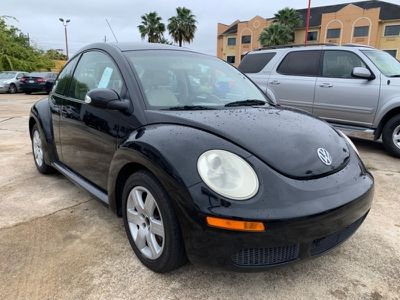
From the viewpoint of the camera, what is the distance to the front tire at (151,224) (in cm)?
211

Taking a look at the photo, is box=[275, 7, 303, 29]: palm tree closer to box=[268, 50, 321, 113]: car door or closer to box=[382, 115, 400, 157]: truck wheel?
box=[268, 50, 321, 113]: car door

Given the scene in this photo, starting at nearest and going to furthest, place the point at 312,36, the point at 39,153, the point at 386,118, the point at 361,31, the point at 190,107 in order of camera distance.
Answer: the point at 190,107, the point at 39,153, the point at 386,118, the point at 361,31, the point at 312,36

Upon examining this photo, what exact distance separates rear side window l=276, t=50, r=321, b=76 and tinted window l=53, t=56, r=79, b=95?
14.1 feet

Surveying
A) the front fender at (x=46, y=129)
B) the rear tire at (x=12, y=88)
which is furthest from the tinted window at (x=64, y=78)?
the rear tire at (x=12, y=88)

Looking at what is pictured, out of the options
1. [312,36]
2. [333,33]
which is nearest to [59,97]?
[333,33]

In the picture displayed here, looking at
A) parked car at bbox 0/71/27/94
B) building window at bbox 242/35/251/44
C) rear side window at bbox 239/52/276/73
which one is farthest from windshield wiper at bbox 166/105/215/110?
building window at bbox 242/35/251/44

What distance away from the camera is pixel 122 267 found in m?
2.48

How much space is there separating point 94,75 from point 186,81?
919mm

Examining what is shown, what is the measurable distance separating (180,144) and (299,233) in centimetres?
85

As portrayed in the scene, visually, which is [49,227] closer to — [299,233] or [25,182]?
[25,182]

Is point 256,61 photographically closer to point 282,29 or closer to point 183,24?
point 282,29

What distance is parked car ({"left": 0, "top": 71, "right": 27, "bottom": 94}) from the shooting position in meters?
21.4

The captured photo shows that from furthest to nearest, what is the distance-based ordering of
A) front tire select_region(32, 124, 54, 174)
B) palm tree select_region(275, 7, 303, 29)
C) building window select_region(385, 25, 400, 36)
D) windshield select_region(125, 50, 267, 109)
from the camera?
palm tree select_region(275, 7, 303, 29), building window select_region(385, 25, 400, 36), front tire select_region(32, 124, 54, 174), windshield select_region(125, 50, 267, 109)

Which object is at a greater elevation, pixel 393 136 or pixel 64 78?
pixel 64 78
